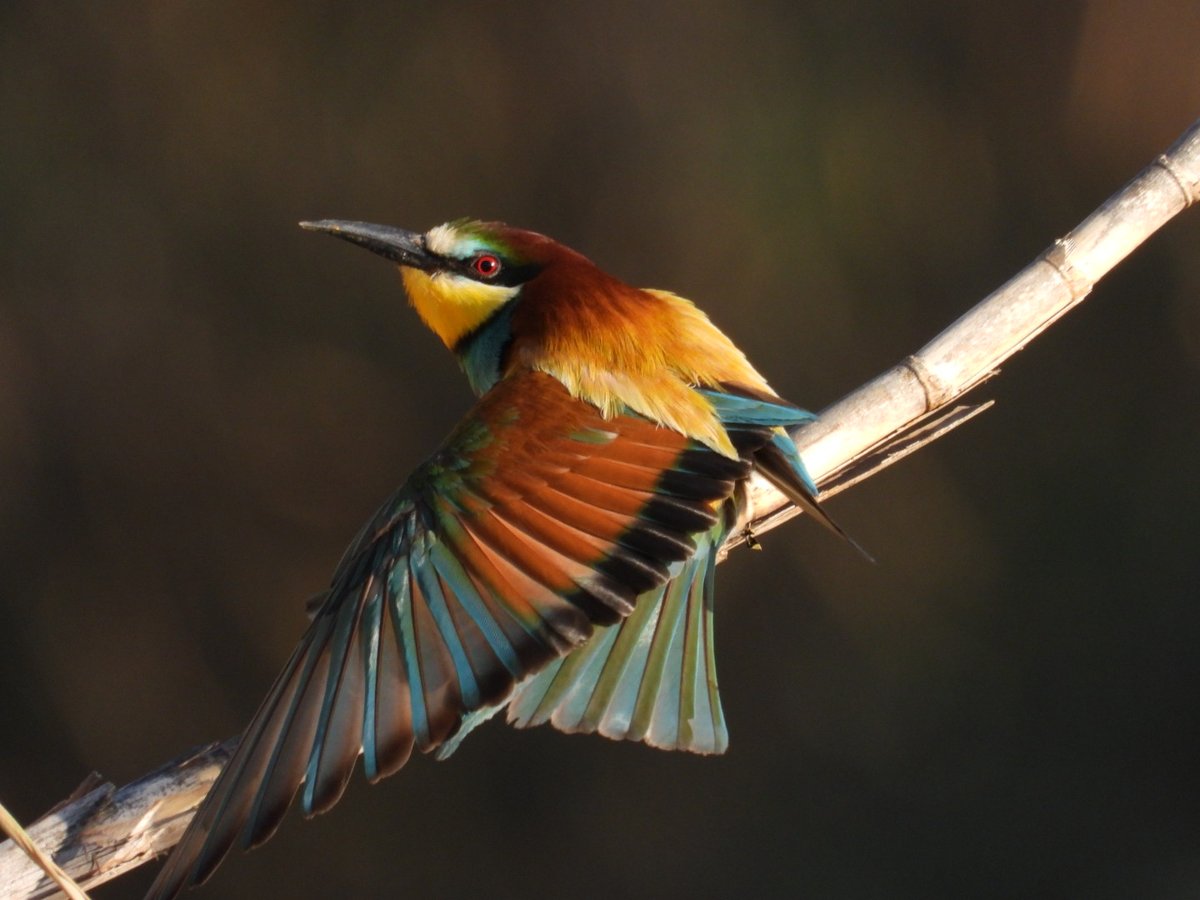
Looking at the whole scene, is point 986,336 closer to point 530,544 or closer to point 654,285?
point 530,544

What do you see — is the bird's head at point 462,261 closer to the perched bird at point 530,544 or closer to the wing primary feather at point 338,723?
the perched bird at point 530,544

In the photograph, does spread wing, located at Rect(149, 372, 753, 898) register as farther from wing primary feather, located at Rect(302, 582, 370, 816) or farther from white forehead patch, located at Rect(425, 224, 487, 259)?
white forehead patch, located at Rect(425, 224, 487, 259)

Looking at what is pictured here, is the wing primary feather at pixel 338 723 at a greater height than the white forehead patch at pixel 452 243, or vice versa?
the white forehead patch at pixel 452 243

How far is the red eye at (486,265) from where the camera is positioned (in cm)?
201

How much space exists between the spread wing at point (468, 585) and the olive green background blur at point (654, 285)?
1.52 metres

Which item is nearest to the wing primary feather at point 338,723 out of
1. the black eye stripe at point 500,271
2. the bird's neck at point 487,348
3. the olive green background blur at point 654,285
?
the bird's neck at point 487,348

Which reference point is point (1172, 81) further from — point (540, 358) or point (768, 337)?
point (540, 358)

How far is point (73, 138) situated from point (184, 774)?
1.98 m

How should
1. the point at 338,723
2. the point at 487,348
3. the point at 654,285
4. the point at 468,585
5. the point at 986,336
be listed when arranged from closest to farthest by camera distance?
1. the point at 338,723
2. the point at 468,585
3. the point at 986,336
4. the point at 487,348
5. the point at 654,285

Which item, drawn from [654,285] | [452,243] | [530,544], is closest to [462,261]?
[452,243]

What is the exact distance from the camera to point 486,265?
2.02m

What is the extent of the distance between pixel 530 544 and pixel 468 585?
0.07m

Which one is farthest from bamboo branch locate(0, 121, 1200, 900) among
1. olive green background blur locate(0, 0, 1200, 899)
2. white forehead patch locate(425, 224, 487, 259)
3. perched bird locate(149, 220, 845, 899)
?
olive green background blur locate(0, 0, 1200, 899)

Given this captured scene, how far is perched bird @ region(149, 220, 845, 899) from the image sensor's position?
141 centimetres
